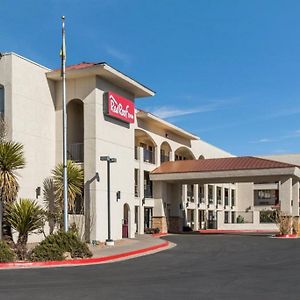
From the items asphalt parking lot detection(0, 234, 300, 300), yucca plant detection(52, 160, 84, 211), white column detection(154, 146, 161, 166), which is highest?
white column detection(154, 146, 161, 166)

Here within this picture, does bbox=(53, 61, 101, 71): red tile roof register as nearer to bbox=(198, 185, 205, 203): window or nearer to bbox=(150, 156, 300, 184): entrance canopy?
bbox=(150, 156, 300, 184): entrance canopy

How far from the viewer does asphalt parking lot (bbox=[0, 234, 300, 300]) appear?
37.1 ft

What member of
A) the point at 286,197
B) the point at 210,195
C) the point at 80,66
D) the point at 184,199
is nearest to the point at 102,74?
the point at 80,66

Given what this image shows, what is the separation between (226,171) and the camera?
131ft

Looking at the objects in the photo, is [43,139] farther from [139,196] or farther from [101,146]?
[139,196]

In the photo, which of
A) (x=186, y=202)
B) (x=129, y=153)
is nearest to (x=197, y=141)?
(x=186, y=202)

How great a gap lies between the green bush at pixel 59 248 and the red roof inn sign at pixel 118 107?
1109 cm

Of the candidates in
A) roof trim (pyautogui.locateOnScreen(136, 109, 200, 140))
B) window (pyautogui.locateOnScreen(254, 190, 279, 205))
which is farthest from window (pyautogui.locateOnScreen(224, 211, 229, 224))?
roof trim (pyautogui.locateOnScreen(136, 109, 200, 140))

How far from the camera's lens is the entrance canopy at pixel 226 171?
3872 centimetres

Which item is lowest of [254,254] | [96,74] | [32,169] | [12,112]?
[254,254]

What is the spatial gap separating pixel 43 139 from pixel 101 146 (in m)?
3.18

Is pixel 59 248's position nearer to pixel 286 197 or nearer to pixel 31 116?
pixel 31 116

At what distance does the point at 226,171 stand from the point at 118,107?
1244cm

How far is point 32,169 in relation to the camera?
90.9ft
